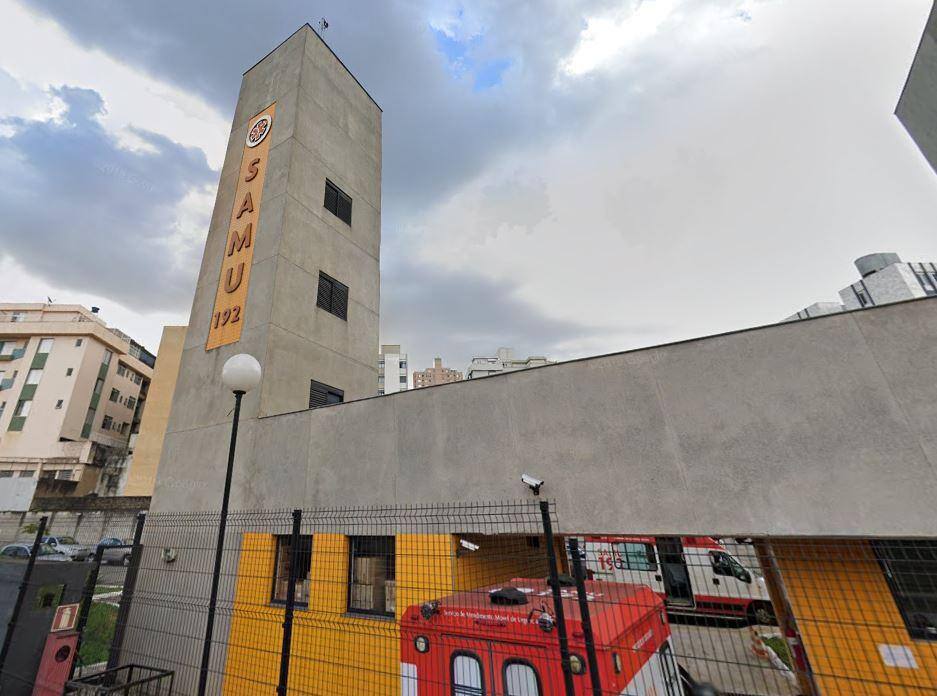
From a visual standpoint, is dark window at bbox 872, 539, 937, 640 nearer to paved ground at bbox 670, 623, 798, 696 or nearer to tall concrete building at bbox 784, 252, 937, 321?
paved ground at bbox 670, 623, 798, 696

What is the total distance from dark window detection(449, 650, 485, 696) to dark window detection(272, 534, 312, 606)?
495 cm

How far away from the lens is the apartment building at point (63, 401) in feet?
118

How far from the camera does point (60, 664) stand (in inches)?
241

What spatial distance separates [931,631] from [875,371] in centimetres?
301

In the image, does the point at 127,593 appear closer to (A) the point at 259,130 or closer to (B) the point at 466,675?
(B) the point at 466,675

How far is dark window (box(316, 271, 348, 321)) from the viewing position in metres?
11.9

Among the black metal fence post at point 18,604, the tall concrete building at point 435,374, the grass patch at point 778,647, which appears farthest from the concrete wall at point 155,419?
the tall concrete building at point 435,374

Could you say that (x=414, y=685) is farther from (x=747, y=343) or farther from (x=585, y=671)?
(x=747, y=343)

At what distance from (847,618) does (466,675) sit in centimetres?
464

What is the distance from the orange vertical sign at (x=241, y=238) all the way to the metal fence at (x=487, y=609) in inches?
189

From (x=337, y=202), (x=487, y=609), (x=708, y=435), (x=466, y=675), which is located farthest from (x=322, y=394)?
(x=708, y=435)

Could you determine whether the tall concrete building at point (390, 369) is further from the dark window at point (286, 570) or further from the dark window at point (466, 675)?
the dark window at point (466, 675)

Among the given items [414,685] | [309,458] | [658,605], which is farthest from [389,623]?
[658,605]

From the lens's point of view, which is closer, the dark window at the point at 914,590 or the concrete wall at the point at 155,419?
the dark window at the point at 914,590
